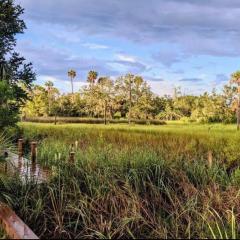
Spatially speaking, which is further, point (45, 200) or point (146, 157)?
point (146, 157)

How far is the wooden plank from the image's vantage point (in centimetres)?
511

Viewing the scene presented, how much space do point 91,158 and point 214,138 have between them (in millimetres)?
7887

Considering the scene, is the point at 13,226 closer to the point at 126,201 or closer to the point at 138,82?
the point at 126,201

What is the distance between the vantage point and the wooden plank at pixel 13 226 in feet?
16.8

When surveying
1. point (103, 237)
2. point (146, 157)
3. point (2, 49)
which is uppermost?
point (2, 49)

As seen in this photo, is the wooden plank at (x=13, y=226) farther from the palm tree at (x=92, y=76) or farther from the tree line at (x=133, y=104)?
the palm tree at (x=92, y=76)

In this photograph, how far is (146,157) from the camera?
10.0m

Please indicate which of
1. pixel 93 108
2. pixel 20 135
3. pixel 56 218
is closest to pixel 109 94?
pixel 93 108

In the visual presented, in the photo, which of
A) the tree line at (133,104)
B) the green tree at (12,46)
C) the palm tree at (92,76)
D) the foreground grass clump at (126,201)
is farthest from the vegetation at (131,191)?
the palm tree at (92,76)

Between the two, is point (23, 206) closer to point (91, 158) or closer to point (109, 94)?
point (91, 158)

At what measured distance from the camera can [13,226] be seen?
216 inches

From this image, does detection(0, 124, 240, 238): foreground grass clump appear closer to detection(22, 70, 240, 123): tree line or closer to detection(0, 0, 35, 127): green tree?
detection(0, 0, 35, 127): green tree

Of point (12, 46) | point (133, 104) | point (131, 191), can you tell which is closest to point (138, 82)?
point (133, 104)

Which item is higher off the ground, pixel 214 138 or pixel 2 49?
pixel 2 49
